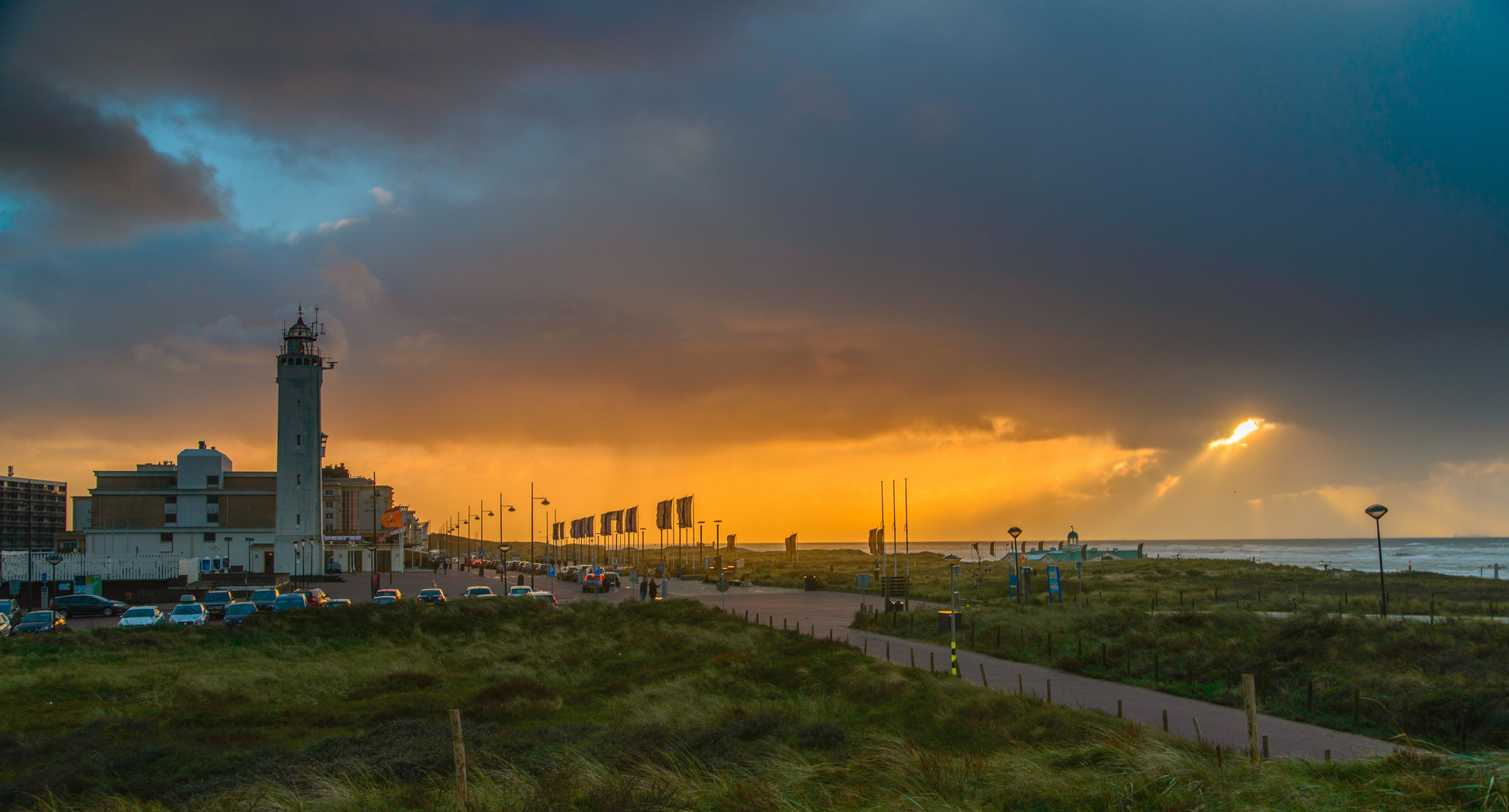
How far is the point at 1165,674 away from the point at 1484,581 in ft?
156

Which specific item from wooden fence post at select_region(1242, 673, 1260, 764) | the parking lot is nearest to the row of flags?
the parking lot

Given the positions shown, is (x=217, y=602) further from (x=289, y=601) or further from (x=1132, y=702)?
(x=1132, y=702)

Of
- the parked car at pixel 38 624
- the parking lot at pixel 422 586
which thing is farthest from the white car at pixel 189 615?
the parking lot at pixel 422 586

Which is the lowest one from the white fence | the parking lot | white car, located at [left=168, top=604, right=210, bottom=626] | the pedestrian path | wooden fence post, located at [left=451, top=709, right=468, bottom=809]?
the parking lot

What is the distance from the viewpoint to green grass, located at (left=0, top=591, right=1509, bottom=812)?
413 inches

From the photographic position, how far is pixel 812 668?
81.3 ft

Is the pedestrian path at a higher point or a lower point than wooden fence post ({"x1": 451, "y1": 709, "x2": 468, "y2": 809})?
lower

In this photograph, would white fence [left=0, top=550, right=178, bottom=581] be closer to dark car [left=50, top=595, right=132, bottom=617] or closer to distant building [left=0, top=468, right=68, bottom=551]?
dark car [left=50, top=595, right=132, bottom=617]

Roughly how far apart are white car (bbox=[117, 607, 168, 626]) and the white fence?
2336cm

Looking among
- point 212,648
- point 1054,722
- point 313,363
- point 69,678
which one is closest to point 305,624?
point 212,648

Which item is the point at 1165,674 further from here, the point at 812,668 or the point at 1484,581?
the point at 1484,581

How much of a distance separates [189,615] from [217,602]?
791 centimetres

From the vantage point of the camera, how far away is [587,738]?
15961 millimetres

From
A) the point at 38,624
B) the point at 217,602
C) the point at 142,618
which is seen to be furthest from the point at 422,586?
the point at 38,624
